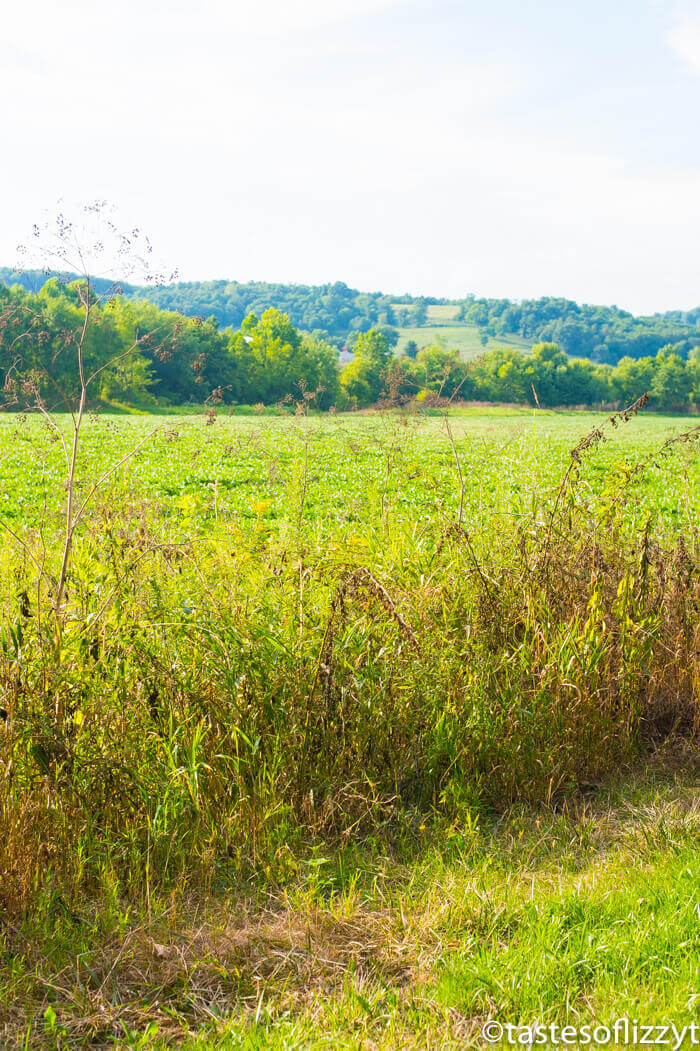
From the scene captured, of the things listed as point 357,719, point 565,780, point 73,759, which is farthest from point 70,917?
point 565,780

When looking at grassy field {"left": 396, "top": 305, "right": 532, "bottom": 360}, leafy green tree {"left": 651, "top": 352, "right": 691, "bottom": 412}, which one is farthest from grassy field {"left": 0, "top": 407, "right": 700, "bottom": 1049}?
grassy field {"left": 396, "top": 305, "right": 532, "bottom": 360}

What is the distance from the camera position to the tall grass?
2869mm

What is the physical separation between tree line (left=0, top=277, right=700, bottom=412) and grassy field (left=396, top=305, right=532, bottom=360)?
62.3ft

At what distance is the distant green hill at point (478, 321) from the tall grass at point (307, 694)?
4014 inches

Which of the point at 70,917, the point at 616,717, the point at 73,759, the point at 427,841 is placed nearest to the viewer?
the point at 70,917

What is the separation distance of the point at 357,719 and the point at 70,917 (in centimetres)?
138

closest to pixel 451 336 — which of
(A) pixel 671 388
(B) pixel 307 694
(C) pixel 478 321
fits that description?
(C) pixel 478 321

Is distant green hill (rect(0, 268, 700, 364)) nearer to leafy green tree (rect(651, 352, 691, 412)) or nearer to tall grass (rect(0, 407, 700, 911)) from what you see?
leafy green tree (rect(651, 352, 691, 412))

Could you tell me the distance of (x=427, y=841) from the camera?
3.08 metres

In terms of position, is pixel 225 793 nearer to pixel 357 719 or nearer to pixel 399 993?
pixel 357 719

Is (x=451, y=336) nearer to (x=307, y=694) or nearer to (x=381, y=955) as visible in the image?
(x=307, y=694)

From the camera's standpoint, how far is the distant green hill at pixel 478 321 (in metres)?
122

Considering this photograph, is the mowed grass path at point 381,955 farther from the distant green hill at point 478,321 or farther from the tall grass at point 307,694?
the distant green hill at point 478,321

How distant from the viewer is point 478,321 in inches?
6235
